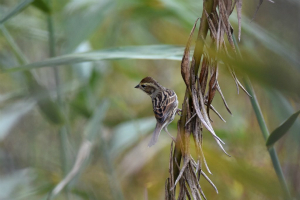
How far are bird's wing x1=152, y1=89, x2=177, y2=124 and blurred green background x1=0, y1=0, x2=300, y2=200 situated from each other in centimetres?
14

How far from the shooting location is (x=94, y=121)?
1950 millimetres

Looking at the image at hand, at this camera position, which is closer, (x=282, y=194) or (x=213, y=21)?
(x=282, y=194)

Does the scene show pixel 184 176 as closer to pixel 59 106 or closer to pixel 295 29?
pixel 295 29

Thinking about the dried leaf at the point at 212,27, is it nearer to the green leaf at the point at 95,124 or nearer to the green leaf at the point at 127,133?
the green leaf at the point at 95,124

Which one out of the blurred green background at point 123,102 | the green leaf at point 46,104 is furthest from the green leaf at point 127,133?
the green leaf at point 46,104

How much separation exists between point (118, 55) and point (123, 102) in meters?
1.41

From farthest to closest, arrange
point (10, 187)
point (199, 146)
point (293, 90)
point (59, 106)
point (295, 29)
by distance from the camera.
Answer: point (10, 187)
point (59, 106)
point (199, 146)
point (295, 29)
point (293, 90)

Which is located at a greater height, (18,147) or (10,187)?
(10,187)

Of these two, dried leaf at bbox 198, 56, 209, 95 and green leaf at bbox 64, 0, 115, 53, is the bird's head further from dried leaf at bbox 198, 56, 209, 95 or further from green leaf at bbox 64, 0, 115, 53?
dried leaf at bbox 198, 56, 209, 95

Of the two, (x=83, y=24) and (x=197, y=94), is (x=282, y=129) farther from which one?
(x=83, y=24)

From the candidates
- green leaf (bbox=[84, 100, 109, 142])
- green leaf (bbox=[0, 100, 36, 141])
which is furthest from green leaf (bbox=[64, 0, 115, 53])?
green leaf (bbox=[0, 100, 36, 141])

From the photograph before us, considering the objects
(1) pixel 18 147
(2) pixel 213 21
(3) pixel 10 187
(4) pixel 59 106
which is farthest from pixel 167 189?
(1) pixel 18 147

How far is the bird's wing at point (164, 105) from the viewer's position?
188cm

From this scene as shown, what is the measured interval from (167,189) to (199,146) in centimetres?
13
